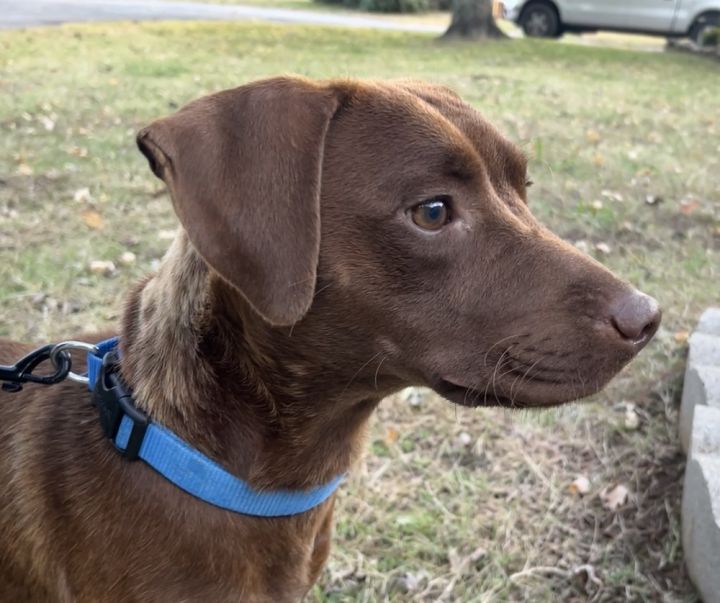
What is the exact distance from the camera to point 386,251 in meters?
2.05

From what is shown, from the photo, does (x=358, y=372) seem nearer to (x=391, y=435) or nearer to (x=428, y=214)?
(x=428, y=214)

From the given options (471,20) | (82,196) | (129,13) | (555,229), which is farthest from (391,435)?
(129,13)

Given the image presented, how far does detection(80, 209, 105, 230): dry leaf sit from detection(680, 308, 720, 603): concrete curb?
386 cm

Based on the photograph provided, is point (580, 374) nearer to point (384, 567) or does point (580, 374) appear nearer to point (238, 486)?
point (238, 486)

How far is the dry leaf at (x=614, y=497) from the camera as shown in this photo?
11.3 feet

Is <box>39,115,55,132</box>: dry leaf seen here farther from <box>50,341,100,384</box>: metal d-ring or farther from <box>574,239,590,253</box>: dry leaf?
<box>50,341,100,384</box>: metal d-ring

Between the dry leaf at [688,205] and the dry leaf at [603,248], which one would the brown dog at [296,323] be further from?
the dry leaf at [688,205]

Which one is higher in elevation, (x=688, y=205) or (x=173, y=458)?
(x=173, y=458)

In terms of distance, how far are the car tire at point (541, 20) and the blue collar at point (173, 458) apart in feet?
69.0

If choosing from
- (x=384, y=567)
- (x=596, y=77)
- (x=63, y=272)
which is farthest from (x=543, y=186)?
(x=596, y=77)

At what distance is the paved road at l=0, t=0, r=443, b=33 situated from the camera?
16.8 metres

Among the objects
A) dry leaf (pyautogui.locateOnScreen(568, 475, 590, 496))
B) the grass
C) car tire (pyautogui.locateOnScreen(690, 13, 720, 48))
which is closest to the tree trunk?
car tire (pyautogui.locateOnScreen(690, 13, 720, 48))

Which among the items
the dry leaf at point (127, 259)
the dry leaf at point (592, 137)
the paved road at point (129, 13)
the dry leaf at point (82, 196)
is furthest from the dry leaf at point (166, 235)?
the paved road at point (129, 13)

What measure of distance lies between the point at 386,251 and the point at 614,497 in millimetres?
1974
